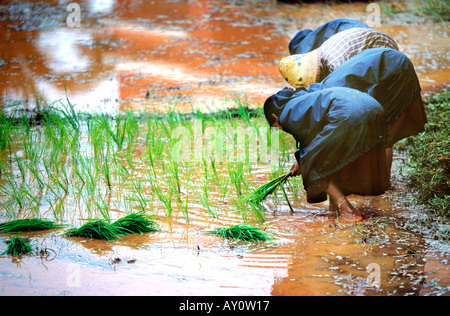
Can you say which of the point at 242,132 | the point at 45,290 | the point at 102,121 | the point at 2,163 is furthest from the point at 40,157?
the point at 45,290

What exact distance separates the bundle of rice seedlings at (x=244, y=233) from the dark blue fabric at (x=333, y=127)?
17.8 inches

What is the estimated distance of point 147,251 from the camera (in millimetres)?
2898

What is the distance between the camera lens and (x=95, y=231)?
120 inches

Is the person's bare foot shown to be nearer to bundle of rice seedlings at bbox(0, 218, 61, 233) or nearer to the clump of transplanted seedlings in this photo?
the clump of transplanted seedlings

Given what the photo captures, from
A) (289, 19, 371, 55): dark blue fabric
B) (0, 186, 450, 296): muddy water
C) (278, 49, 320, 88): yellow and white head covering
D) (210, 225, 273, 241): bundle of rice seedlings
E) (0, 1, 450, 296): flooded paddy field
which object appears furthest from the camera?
(289, 19, 371, 55): dark blue fabric

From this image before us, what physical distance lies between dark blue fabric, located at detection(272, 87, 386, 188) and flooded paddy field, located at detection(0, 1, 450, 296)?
1.23ft

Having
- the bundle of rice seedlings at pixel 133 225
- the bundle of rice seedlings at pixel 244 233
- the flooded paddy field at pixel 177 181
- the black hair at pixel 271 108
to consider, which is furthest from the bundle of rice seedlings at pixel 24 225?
the black hair at pixel 271 108

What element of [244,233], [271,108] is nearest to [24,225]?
[244,233]

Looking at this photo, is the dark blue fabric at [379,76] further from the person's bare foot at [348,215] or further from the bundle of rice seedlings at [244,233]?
the bundle of rice seedlings at [244,233]

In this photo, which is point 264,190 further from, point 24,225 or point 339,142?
point 24,225

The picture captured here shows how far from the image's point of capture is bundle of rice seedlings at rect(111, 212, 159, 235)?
3.10m

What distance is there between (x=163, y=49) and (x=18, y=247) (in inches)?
222

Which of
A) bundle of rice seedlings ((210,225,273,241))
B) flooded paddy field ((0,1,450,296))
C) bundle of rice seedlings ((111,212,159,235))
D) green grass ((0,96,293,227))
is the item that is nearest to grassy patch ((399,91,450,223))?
flooded paddy field ((0,1,450,296))
